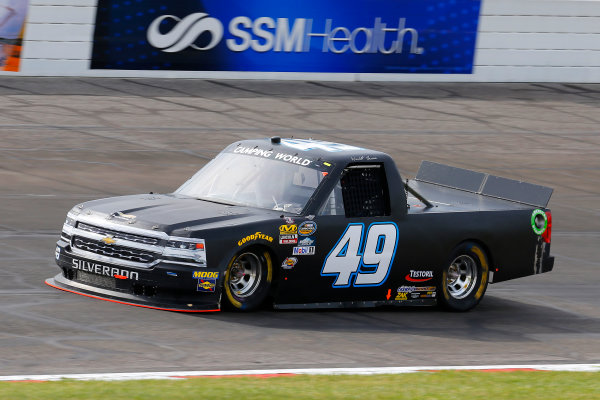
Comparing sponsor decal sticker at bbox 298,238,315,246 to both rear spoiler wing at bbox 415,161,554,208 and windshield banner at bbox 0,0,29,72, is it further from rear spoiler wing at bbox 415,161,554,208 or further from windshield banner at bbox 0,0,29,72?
windshield banner at bbox 0,0,29,72

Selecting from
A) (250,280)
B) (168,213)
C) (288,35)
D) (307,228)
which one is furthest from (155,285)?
(288,35)

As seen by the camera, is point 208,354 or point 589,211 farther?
point 589,211

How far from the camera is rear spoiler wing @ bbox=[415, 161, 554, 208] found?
38.8ft

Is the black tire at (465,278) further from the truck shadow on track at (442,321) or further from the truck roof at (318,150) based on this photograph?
the truck roof at (318,150)

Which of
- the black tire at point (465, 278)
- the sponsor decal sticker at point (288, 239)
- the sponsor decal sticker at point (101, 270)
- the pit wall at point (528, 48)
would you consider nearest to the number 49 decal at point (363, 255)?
the sponsor decal sticker at point (288, 239)

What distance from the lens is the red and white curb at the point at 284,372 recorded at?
723 cm

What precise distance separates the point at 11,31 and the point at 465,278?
17390 millimetres

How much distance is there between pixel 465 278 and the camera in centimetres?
1123

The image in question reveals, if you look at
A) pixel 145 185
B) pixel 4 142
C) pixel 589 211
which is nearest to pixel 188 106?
pixel 4 142

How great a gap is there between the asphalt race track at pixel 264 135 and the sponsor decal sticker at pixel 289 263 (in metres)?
0.43

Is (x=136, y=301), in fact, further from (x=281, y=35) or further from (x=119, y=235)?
(x=281, y=35)

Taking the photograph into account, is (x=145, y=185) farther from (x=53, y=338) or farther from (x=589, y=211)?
(x=53, y=338)

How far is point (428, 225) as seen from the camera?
422 inches

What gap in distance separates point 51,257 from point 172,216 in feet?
9.96
